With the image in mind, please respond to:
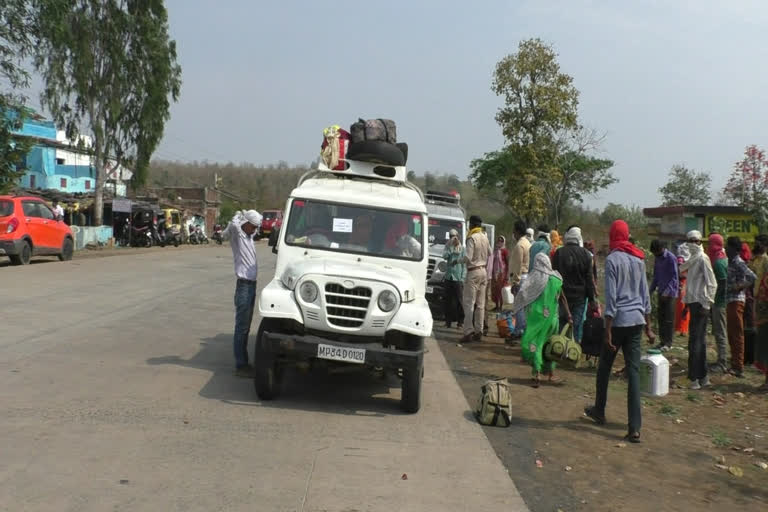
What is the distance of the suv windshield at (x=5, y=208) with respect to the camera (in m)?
21.0

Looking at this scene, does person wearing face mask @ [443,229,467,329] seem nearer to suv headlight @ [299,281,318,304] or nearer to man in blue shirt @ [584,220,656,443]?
man in blue shirt @ [584,220,656,443]

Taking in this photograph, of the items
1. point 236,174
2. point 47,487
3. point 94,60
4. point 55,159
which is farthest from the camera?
point 236,174

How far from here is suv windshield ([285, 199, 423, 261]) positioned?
877cm

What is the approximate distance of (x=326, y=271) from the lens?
25.5ft

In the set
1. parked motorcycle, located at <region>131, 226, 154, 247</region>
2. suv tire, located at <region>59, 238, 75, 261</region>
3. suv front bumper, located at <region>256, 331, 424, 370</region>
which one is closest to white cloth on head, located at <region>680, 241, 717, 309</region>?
suv front bumper, located at <region>256, 331, 424, 370</region>

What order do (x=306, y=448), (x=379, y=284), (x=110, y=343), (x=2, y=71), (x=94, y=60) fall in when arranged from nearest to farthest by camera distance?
(x=306, y=448) < (x=379, y=284) < (x=110, y=343) < (x=2, y=71) < (x=94, y=60)

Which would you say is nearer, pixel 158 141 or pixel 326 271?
pixel 326 271

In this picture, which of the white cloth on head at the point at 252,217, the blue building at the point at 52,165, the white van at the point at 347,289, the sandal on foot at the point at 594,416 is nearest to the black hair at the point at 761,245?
the sandal on foot at the point at 594,416

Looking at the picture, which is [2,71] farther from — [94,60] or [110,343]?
[110,343]

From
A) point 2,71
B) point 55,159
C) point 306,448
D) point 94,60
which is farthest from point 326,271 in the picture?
point 55,159

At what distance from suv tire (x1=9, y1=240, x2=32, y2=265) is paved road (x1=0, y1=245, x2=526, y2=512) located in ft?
34.7

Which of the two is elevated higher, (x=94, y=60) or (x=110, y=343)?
(x=94, y=60)

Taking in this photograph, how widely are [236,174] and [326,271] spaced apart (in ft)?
422

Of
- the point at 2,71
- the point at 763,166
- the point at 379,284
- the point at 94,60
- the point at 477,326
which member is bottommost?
the point at 477,326
